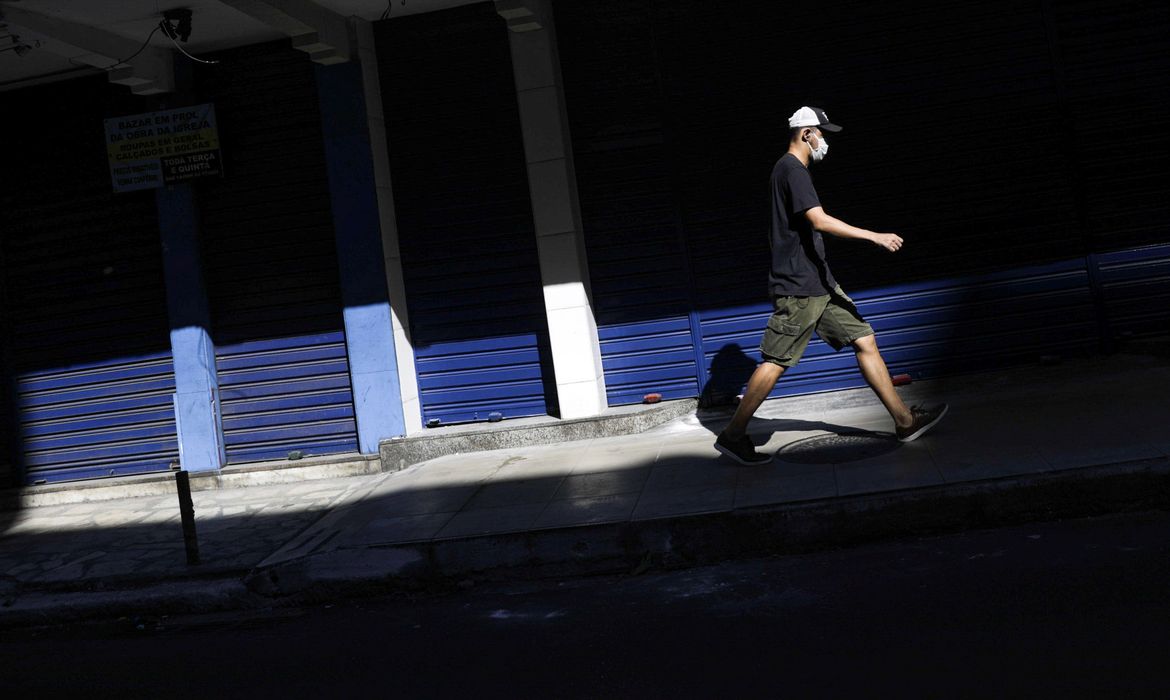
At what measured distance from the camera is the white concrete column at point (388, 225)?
31.2ft

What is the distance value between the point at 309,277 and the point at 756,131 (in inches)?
166

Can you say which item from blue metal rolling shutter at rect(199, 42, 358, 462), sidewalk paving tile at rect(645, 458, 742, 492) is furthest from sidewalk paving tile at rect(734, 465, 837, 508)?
blue metal rolling shutter at rect(199, 42, 358, 462)

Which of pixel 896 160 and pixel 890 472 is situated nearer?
pixel 890 472

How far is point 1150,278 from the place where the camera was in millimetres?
8883

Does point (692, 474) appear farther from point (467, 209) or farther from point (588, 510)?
point (467, 209)

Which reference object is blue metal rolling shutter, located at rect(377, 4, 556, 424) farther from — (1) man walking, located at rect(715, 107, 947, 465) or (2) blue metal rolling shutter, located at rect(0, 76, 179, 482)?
(1) man walking, located at rect(715, 107, 947, 465)

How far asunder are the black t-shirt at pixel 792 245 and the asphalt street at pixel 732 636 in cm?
186

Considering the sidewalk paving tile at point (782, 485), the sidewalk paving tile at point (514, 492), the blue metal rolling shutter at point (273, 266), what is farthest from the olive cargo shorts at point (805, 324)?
the blue metal rolling shutter at point (273, 266)

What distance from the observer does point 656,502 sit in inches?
262

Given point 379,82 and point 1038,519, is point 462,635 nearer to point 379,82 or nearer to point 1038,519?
point 1038,519

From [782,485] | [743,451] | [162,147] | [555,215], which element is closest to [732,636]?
[782,485]

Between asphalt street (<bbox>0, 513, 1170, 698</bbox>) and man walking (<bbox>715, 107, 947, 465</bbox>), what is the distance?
140cm

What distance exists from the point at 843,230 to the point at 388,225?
455cm

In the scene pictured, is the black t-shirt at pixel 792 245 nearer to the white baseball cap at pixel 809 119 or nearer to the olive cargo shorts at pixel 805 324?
the olive cargo shorts at pixel 805 324
